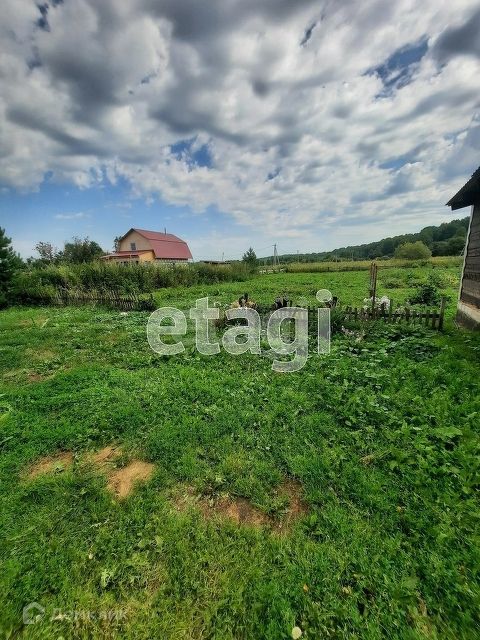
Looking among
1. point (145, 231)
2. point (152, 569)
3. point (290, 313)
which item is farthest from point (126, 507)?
point (145, 231)

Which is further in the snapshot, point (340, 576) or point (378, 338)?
point (378, 338)

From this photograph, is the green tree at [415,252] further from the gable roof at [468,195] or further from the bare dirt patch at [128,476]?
the bare dirt patch at [128,476]

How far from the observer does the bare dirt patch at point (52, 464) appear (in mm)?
3220

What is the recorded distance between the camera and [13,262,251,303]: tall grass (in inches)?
637

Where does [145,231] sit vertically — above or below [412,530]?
above

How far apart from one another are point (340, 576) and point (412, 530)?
777mm

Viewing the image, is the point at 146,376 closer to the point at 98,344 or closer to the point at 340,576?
the point at 98,344

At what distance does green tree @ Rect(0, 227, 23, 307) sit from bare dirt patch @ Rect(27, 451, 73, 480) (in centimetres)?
1567

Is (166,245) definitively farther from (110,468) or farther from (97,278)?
(110,468)

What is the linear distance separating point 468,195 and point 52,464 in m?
10.3

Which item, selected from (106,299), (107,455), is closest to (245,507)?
(107,455)

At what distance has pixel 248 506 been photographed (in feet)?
9.03

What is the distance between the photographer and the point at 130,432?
152 inches

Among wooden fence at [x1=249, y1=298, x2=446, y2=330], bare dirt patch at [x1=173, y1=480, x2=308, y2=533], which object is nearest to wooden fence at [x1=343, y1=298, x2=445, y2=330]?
wooden fence at [x1=249, y1=298, x2=446, y2=330]
